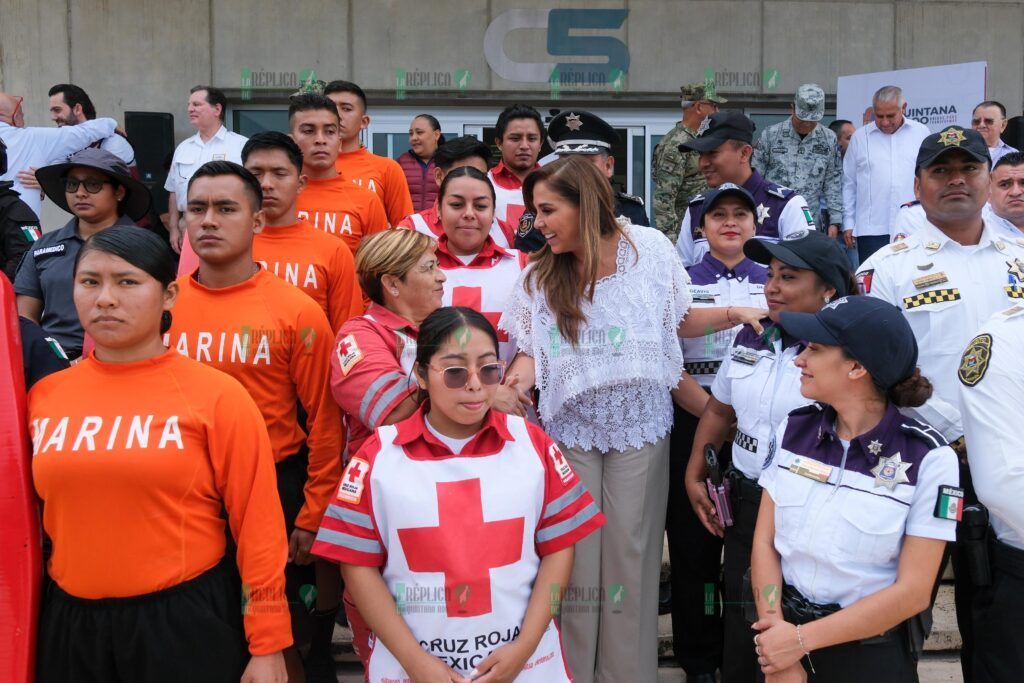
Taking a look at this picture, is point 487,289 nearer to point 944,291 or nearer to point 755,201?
point 755,201

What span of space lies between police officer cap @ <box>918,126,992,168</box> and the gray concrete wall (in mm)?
5735

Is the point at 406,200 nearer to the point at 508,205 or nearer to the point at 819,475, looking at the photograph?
the point at 508,205

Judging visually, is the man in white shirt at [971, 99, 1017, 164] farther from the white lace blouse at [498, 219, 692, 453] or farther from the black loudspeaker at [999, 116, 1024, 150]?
the white lace blouse at [498, 219, 692, 453]

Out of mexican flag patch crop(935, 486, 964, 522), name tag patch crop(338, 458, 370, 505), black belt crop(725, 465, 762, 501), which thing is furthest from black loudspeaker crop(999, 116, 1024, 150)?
name tag patch crop(338, 458, 370, 505)

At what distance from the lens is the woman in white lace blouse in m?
2.94

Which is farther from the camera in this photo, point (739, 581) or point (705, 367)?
point (705, 367)

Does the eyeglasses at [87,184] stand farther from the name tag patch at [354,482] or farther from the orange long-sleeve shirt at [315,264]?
the name tag patch at [354,482]

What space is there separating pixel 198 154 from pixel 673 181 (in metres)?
3.18

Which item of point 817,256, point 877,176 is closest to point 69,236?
point 817,256

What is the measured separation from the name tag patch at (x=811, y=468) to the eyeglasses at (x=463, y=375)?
0.80m

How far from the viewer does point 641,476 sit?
299 cm

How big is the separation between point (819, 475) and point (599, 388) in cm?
84

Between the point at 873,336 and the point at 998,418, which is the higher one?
the point at 873,336

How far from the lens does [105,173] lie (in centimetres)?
328
